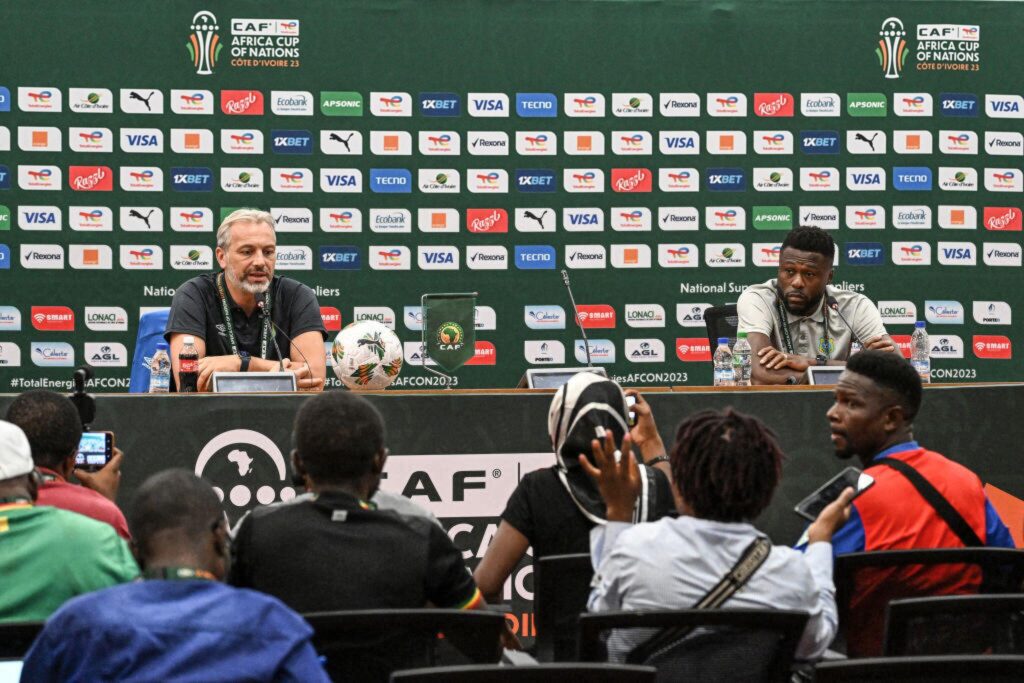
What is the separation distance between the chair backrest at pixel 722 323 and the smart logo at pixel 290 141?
8.86ft

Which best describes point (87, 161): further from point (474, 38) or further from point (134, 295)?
point (474, 38)

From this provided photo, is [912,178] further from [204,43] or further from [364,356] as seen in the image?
[364,356]

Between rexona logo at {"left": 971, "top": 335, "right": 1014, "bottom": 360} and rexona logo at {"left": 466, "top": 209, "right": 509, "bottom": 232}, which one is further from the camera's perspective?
rexona logo at {"left": 971, "top": 335, "right": 1014, "bottom": 360}

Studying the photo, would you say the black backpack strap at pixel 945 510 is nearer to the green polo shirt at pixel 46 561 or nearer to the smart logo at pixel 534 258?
the green polo shirt at pixel 46 561

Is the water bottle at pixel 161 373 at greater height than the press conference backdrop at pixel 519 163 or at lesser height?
lesser

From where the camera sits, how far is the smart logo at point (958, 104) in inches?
285

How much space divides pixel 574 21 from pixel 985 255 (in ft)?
8.71

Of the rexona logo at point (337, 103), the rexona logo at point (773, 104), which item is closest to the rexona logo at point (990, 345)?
the rexona logo at point (773, 104)

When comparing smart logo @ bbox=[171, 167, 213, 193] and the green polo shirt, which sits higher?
smart logo @ bbox=[171, 167, 213, 193]

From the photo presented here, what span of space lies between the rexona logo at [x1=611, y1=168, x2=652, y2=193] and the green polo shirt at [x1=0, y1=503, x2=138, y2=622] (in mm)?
5240

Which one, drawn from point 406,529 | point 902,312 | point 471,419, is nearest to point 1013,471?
point 471,419

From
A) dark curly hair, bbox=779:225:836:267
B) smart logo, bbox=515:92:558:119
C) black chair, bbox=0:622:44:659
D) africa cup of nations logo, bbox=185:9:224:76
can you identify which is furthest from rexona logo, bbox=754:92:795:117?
black chair, bbox=0:622:44:659

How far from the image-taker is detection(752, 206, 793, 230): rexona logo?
7.19 metres

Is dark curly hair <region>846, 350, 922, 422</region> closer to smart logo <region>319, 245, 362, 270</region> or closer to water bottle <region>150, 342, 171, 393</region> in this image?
water bottle <region>150, 342, 171, 393</region>
